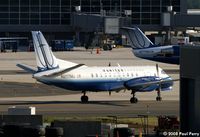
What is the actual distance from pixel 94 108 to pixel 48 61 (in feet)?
20.2

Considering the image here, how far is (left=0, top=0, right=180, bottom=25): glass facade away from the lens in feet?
620

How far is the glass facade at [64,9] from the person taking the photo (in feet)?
620

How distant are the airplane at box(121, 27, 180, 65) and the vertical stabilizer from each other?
4109 cm

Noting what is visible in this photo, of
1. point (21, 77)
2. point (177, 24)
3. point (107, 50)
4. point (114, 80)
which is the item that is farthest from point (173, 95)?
point (177, 24)

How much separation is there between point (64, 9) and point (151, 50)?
7746 centimetres

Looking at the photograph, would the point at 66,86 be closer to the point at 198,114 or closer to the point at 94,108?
the point at 94,108

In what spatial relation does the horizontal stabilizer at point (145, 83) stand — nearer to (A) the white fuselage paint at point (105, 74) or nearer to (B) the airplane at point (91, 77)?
(B) the airplane at point (91, 77)

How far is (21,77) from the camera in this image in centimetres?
9344

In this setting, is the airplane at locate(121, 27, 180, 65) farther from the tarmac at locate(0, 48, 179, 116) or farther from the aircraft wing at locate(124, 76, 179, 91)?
the aircraft wing at locate(124, 76, 179, 91)

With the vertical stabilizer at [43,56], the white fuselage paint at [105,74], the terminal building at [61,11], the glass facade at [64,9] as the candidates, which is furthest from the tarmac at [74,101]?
the glass facade at [64,9]

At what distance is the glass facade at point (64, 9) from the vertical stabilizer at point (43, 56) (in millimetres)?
118373

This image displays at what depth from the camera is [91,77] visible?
67.3 m

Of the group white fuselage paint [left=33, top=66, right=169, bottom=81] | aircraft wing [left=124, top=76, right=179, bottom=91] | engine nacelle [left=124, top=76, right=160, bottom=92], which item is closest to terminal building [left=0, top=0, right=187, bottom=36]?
white fuselage paint [left=33, top=66, right=169, bottom=81]

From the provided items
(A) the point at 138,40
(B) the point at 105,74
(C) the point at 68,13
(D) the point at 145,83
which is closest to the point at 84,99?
(B) the point at 105,74
